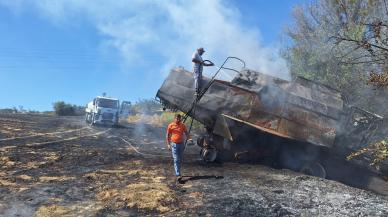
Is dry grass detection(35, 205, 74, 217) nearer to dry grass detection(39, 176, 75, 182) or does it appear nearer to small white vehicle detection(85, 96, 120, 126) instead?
dry grass detection(39, 176, 75, 182)

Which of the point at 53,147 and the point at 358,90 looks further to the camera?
the point at 358,90

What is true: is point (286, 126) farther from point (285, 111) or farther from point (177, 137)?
point (177, 137)

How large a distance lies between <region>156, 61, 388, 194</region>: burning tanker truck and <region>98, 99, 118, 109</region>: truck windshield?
19.1 metres

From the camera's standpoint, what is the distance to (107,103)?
32.2 meters

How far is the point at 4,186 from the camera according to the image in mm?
9977

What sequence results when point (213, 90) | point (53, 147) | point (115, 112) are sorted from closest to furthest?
point (213, 90) < point (53, 147) < point (115, 112)

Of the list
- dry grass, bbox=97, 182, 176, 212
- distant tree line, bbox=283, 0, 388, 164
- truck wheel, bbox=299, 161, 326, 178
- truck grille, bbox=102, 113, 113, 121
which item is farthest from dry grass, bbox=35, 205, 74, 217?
truck grille, bbox=102, 113, 113, 121

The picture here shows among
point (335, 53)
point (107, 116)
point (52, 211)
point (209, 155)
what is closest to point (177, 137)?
point (209, 155)

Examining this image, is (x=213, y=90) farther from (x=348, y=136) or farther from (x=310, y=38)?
(x=310, y=38)

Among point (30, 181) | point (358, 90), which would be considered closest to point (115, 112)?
point (358, 90)

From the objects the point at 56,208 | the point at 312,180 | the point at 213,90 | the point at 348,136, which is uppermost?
the point at 213,90

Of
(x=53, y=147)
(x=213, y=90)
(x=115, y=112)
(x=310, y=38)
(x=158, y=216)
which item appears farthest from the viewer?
(x=115, y=112)

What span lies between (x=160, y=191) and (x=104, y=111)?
76.2ft

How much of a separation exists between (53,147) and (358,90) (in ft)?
43.9
